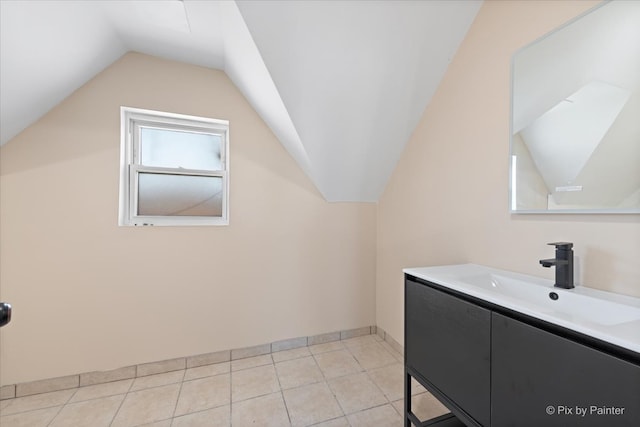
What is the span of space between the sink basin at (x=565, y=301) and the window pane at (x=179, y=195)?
1.87 m

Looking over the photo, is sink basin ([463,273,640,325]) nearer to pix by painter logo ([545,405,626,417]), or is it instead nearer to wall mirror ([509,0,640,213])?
pix by painter logo ([545,405,626,417])

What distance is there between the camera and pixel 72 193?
5.49ft

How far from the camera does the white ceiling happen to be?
1241 mm

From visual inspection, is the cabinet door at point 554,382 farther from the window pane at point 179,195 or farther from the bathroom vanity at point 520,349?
the window pane at point 179,195

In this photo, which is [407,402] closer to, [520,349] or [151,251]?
[520,349]

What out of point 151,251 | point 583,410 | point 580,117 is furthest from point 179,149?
point 583,410

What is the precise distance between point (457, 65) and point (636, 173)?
1.06 metres

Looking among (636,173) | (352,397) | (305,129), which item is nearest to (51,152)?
(305,129)

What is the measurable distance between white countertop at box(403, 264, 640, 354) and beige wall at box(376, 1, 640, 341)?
0.31 ft

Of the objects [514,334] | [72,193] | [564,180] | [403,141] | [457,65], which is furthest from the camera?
[403,141]

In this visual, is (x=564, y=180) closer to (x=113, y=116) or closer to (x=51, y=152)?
(x=113, y=116)

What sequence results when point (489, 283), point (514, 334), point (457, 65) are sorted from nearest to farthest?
point (514, 334), point (489, 283), point (457, 65)

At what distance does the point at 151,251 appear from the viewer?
185 cm

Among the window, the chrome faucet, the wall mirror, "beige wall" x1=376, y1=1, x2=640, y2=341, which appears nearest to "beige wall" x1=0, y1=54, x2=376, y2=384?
the window
